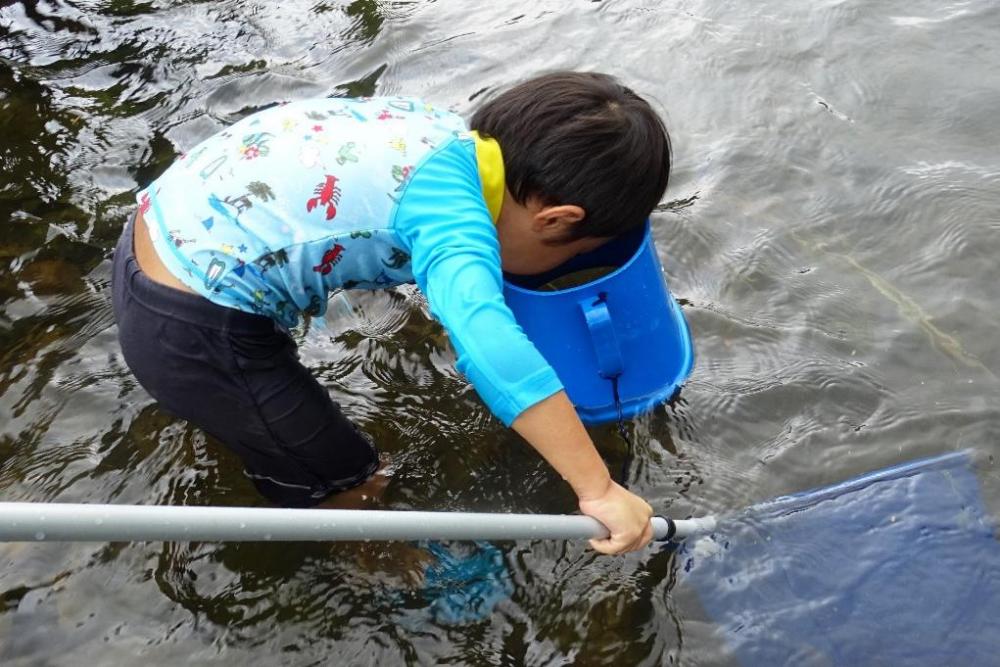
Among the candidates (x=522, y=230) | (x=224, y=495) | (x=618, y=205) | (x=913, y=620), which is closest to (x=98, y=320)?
(x=224, y=495)

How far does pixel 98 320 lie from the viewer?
298 centimetres

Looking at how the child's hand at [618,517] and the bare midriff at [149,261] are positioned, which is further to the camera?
the bare midriff at [149,261]

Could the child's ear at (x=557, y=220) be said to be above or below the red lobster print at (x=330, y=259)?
below

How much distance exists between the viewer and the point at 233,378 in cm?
196

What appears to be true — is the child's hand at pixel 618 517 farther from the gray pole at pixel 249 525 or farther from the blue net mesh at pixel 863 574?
the blue net mesh at pixel 863 574

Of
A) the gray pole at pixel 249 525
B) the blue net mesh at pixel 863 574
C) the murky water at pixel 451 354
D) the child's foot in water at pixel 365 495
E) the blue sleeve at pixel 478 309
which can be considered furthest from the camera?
the child's foot in water at pixel 365 495

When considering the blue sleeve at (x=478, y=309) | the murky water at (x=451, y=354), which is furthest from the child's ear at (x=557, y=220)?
the murky water at (x=451, y=354)

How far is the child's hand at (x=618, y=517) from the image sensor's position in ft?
5.66

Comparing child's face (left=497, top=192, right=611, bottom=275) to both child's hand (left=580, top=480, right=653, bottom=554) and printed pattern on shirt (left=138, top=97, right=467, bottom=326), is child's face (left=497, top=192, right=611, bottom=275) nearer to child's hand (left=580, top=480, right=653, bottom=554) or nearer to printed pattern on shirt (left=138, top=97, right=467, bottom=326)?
printed pattern on shirt (left=138, top=97, right=467, bottom=326)

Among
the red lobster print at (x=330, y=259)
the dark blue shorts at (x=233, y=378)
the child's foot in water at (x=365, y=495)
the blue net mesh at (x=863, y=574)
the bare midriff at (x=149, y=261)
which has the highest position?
the bare midriff at (x=149, y=261)

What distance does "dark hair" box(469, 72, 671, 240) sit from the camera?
1816 millimetres

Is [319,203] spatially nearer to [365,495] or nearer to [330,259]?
[330,259]

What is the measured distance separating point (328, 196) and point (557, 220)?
467 mm

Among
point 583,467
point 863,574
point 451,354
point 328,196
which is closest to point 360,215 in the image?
point 328,196
